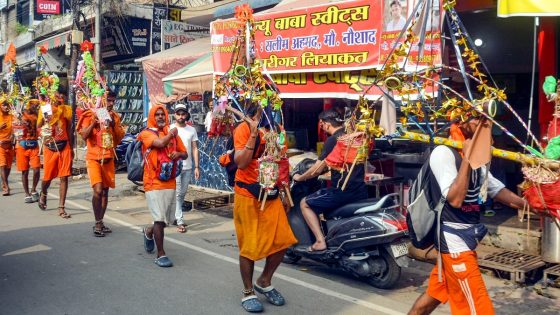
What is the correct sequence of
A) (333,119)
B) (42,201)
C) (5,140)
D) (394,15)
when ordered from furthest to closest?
1. (5,140)
2. (42,201)
3. (394,15)
4. (333,119)

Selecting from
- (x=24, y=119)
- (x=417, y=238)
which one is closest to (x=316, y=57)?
(x=417, y=238)

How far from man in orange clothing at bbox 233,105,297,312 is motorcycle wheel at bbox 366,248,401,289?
1298 millimetres

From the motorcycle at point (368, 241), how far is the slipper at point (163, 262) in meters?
1.40

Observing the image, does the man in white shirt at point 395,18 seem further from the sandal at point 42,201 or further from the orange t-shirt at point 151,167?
the sandal at point 42,201

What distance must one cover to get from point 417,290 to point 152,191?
9.55 ft

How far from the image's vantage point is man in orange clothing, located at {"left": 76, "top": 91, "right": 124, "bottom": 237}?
7438mm

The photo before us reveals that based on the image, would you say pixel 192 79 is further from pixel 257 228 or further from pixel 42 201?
pixel 257 228

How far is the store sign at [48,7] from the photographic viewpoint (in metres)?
→ 19.1

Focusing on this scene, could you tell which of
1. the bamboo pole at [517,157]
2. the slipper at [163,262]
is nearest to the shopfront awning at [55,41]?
the slipper at [163,262]

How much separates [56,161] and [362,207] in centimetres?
535

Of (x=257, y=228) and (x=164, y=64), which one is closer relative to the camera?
(x=257, y=228)

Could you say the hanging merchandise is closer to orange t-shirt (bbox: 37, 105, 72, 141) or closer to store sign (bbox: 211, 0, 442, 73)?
store sign (bbox: 211, 0, 442, 73)

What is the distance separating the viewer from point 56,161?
9.05 m

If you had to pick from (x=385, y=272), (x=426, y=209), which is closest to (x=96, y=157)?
(x=385, y=272)
